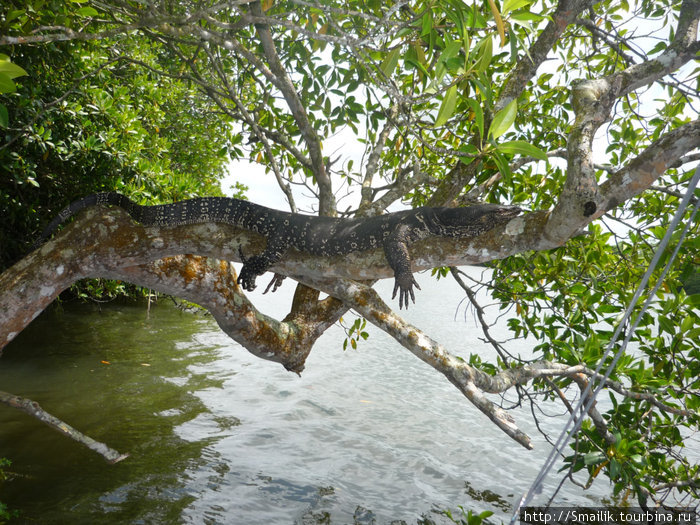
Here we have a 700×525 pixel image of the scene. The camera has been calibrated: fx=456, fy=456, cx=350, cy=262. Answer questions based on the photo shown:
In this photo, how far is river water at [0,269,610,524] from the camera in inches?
207

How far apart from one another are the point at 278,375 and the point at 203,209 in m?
7.49

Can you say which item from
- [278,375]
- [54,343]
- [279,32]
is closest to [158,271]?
[279,32]

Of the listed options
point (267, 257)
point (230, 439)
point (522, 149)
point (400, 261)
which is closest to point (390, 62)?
point (522, 149)

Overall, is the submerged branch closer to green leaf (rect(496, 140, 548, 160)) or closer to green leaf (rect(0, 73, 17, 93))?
green leaf (rect(0, 73, 17, 93))

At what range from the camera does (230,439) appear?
720cm

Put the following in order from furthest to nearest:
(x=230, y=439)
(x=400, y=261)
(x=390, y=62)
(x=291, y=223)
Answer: (x=230, y=439) < (x=291, y=223) < (x=400, y=261) < (x=390, y=62)

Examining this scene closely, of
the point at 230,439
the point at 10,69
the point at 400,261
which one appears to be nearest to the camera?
the point at 10,69

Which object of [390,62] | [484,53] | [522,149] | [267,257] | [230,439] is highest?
[390,62]

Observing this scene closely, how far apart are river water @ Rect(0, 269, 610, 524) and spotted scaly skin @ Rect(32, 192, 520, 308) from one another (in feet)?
5.39

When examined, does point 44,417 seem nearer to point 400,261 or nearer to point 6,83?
point 6,83

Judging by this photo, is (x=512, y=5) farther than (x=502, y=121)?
No

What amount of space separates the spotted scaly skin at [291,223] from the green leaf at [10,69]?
6.87 feet

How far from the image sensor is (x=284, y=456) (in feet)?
22.9

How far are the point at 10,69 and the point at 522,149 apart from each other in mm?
2359
